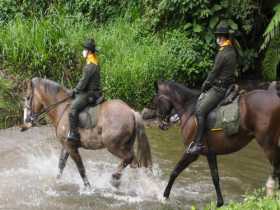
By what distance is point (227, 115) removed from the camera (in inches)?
392

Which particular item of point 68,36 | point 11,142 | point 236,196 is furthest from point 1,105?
point 236,196

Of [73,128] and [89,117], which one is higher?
[89,117]

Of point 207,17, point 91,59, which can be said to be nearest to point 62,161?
point 91,59

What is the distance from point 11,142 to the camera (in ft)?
45.8

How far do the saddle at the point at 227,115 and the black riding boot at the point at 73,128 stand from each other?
2289 mm

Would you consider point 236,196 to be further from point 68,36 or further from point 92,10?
point 92,10

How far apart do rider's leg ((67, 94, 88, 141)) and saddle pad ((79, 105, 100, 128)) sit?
0.26ft

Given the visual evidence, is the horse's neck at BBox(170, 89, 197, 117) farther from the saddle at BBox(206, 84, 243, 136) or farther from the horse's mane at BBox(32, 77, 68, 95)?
the horse's mane at BBox(32, 77, 68, 95)

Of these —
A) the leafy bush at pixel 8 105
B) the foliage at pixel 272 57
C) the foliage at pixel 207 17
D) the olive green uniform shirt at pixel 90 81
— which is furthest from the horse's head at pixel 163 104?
the foliage at pixel 207 17

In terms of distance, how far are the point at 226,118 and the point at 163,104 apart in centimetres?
115

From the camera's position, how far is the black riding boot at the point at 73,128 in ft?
35.0

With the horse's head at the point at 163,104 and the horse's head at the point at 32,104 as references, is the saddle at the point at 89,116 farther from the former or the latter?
the horse's head at the point at 163,104

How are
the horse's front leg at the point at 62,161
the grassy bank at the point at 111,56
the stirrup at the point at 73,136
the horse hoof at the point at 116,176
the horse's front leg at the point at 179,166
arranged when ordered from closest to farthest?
the horse's front leg at the point at 179,166 → the horse hoof at the point at 116,176 → the stirrup at the point at 73,136 → the horse's front leg at the point at 62,161 → the grassy bank at the point at 111,56

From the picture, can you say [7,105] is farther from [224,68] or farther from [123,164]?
[224,68]
